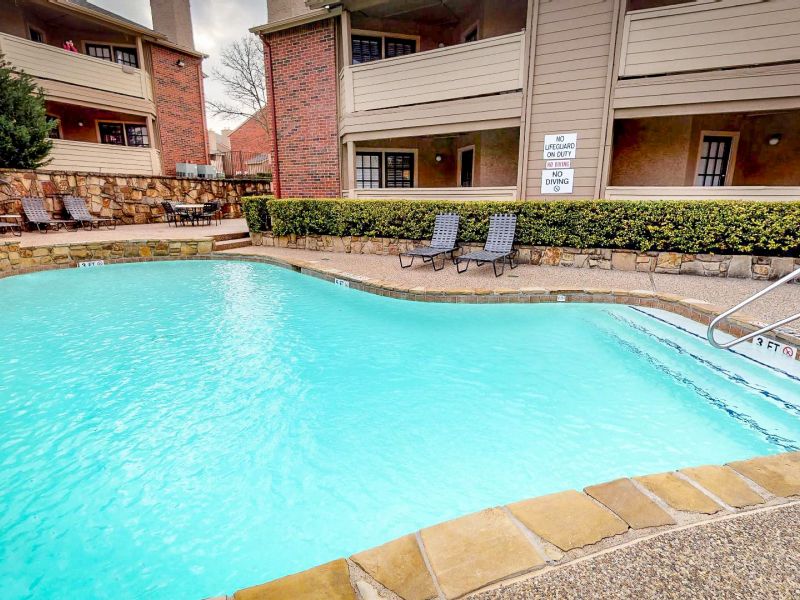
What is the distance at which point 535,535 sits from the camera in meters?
1.75

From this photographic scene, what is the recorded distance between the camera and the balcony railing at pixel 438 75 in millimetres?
9117

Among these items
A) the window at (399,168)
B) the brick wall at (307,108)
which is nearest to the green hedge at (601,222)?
the brick wall at (307,108)

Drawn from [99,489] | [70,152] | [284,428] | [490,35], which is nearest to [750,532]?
[284,428]

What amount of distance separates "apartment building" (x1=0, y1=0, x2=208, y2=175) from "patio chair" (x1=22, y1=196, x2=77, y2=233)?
3143 millimetres

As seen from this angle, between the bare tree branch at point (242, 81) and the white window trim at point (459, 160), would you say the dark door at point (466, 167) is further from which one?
the bare tree branch at point (242, 81)

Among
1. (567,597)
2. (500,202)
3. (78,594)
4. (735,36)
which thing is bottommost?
(78,594)

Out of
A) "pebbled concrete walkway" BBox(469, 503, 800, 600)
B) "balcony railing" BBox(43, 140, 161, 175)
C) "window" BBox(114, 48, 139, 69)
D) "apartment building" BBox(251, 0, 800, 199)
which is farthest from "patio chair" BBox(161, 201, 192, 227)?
"pebbled concrete walkway" BBox(469, 503, 800, 600)

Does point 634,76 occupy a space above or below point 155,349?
above

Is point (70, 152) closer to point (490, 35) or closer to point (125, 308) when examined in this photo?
point (125, 308)

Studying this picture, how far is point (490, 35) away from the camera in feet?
35.1

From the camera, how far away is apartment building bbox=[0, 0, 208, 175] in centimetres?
1389

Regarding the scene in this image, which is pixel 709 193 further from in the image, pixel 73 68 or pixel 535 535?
pixel 73 68

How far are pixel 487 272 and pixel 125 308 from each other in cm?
626

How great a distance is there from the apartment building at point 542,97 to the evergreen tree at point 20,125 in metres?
6.28
